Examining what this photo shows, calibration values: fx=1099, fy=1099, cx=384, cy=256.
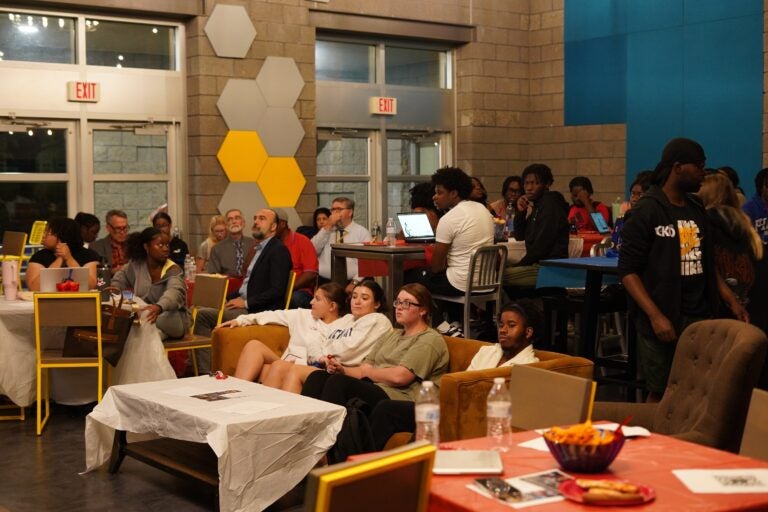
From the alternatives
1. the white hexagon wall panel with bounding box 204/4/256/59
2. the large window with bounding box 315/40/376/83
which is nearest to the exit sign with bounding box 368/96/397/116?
the large window with bounding box 315/40/376/83

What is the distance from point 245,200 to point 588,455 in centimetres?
A: 917

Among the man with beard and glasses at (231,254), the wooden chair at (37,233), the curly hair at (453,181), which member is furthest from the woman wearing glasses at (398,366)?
the wooden chair at (37,233)

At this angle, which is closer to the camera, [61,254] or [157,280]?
[157,280]

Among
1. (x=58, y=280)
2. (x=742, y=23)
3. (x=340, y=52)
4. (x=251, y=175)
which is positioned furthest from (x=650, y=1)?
(x=58, y=280)

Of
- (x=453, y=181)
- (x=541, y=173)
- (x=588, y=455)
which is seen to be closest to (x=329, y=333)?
(x=453, y=181)

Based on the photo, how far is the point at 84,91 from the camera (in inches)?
434

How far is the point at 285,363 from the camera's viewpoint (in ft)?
19.6

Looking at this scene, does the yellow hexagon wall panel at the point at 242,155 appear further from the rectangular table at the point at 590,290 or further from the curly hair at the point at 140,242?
the rectangular table at the point at 590,290

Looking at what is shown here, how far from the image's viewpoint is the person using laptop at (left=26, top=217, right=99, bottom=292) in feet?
25.2

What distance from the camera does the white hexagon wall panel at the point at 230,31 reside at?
37.8ft

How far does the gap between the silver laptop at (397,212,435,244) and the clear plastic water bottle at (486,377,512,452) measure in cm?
555

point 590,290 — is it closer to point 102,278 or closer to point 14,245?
point 102,278

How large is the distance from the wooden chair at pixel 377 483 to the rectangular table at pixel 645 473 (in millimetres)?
375

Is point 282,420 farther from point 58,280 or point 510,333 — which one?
point 58,280
